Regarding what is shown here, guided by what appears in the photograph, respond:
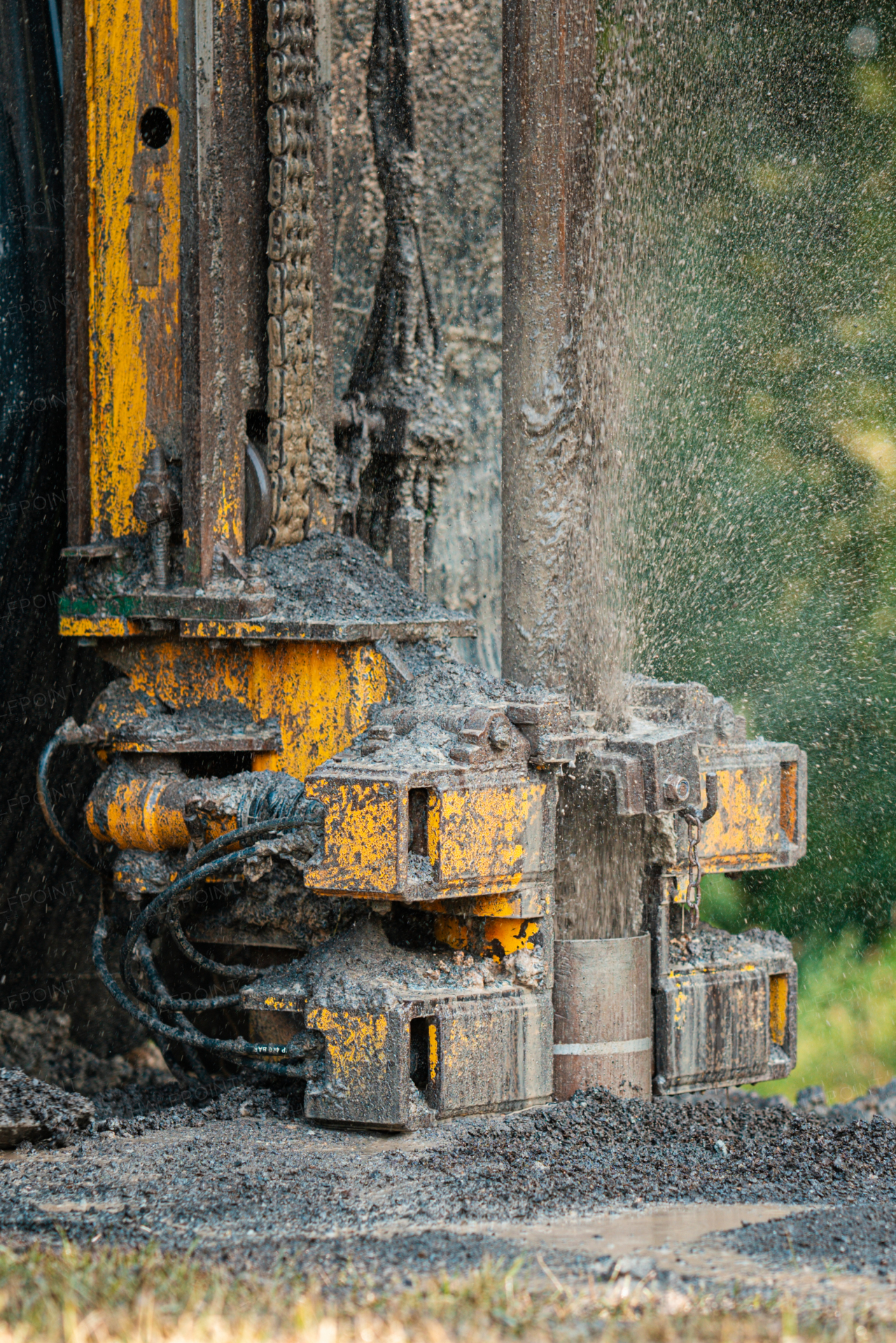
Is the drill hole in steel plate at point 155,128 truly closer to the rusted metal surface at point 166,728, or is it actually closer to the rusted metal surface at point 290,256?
the rusted metal surface at point 290,256

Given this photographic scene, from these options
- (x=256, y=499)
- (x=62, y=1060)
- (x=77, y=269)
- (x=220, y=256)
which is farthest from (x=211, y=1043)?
(x=77, y=269)

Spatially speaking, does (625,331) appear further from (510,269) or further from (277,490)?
(277,490)

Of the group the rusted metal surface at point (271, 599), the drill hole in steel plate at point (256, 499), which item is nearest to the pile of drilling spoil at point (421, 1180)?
the rusted metal surface at point (271, 599)

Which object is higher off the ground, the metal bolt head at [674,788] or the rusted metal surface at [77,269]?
the rusted metal surface at [77,269]

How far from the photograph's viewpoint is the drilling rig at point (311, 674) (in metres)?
4.78

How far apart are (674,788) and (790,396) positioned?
4569mm

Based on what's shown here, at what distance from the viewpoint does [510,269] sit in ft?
16.6

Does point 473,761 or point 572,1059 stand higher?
point 473,761

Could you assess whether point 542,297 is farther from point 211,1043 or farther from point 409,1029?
point 211,1043

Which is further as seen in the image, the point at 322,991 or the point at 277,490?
the point at 277,490

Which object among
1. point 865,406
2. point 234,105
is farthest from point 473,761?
point 865,406

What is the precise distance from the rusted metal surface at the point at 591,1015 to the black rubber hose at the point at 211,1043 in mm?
719

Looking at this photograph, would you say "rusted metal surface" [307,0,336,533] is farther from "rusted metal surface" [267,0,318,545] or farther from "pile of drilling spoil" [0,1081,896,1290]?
"pile of drilling spoil" [0,1081,896,1290]

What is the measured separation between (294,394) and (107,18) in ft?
3.89
